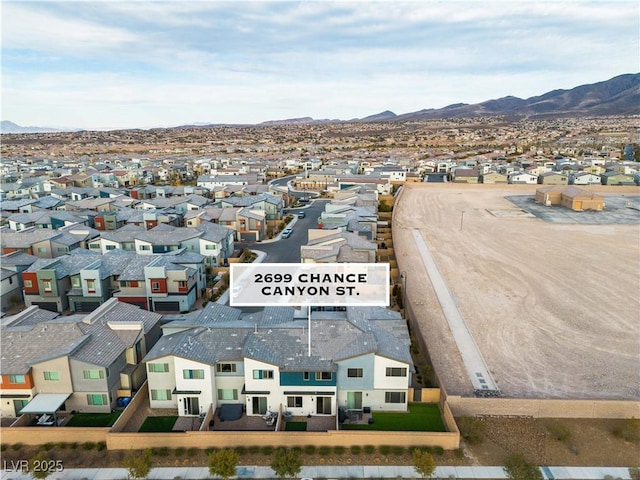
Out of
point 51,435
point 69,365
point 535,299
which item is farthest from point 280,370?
point 535,299

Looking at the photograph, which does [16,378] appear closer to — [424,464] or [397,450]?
[397,450]

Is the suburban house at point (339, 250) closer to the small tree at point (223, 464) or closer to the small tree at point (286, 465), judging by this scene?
the small tree at point (286, 465)

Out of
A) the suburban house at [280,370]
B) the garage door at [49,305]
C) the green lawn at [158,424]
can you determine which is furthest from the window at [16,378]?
the garage door at [49,305]

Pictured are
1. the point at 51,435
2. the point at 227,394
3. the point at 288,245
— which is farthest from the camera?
the point at 288,245

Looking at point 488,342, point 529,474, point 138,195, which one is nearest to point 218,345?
point 529,474

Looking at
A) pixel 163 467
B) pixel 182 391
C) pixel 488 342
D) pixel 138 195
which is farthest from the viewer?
pixel 138 195

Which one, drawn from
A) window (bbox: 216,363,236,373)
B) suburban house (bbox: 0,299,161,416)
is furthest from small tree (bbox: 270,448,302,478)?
suburban house (bbox: 0,299,161,416)

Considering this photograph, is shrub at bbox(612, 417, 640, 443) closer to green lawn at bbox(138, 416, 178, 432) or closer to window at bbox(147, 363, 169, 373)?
green lawn at bbox(138, 416, 178, 432)

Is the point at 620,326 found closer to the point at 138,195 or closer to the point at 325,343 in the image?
the point at 325,343
